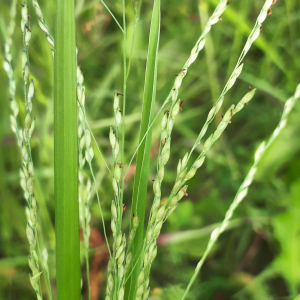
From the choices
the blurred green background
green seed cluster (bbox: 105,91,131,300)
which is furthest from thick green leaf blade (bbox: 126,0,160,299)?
the blurred green background

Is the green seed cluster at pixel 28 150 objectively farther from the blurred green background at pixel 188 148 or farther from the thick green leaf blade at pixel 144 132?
the blurred green background at pixel 188 148

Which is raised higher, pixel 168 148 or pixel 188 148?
pixel 188 148

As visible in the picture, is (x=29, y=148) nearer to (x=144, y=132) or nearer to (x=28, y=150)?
(x=28, y=150)

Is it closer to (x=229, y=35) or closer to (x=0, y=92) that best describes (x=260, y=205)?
(x=229, y=35)

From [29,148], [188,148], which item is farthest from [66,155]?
[188,148]

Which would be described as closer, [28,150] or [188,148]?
[28,150]

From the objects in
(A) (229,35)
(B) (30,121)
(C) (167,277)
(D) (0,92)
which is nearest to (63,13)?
(B) (30,121)
